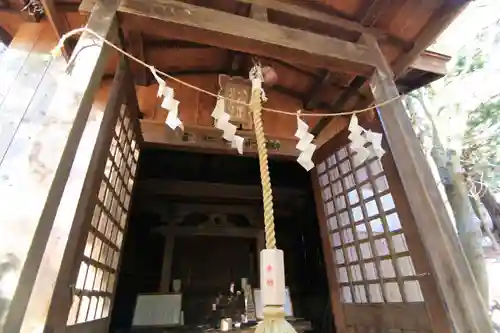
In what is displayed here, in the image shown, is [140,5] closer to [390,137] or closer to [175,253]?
[390,137]

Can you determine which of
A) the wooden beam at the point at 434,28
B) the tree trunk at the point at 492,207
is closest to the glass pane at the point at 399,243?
the wooden beam at the point at 434,28

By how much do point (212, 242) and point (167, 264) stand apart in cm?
100

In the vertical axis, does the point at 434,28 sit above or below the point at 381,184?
above

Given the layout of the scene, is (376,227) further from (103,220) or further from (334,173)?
(103,220)

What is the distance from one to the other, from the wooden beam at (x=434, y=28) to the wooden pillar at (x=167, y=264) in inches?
139

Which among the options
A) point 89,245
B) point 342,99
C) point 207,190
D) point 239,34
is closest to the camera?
point 89,245

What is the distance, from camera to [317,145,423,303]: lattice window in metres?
2.43

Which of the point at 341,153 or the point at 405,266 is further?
the point at 341,153

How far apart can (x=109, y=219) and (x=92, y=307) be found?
619mm

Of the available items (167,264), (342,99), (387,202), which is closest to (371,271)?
(387,202)

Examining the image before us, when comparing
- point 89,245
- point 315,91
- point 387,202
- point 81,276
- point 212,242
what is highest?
point 315,91

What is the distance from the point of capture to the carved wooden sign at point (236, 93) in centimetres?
315

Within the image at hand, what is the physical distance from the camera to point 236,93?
3.18 meters

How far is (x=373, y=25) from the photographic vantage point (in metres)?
2.57
